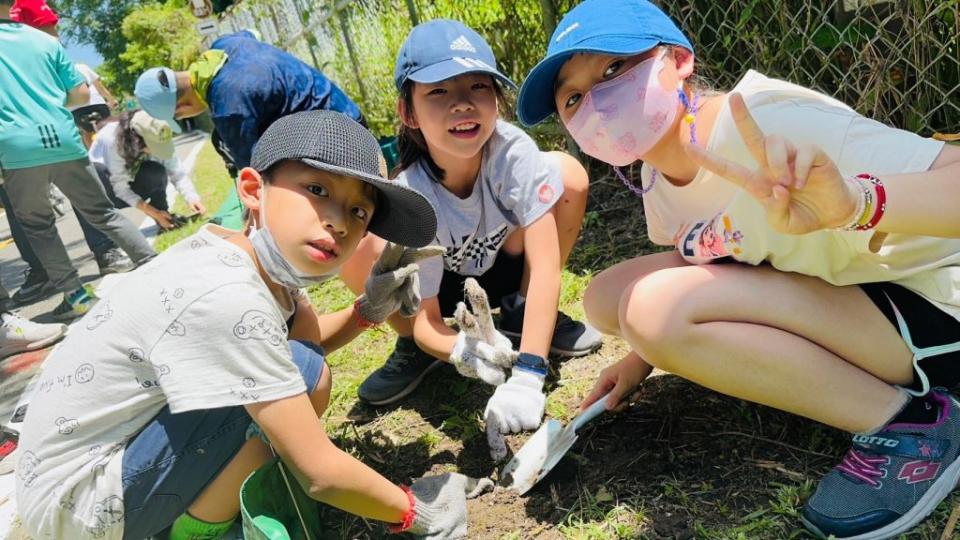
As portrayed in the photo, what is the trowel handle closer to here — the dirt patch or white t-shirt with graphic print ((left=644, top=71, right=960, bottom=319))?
the dirt patch

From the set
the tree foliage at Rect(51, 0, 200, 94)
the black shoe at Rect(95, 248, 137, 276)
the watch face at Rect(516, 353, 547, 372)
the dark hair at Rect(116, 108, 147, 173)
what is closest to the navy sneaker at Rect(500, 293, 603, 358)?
the watch face at Rect(516, 353, 547, 372)

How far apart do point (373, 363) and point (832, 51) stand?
6.27ft

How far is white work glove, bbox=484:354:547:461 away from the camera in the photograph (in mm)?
1738

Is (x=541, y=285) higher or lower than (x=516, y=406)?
higher

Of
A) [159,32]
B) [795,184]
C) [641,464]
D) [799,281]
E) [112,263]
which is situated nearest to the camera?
[795,184]

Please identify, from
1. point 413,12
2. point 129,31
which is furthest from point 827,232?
point 129,31

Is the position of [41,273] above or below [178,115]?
below

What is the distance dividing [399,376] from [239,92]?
5.04ft

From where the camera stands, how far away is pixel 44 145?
355cm

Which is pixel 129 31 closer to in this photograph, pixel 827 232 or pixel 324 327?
pixel 324 327

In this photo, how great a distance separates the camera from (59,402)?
53.7 inches

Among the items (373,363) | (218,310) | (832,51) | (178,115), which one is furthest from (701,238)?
(178,115)

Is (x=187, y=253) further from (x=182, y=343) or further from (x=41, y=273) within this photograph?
(x=41, y=273)

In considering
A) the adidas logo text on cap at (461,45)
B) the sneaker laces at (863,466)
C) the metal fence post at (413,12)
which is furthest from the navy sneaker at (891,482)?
the metal fence post at (413,12)
